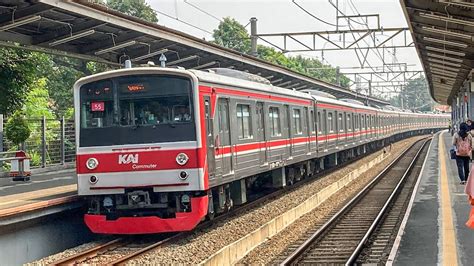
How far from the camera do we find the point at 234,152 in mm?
12375

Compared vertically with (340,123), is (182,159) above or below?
below

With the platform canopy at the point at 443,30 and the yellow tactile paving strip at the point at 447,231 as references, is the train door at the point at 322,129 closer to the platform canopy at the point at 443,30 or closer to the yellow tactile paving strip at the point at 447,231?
the platform canopy at the point at 443,30

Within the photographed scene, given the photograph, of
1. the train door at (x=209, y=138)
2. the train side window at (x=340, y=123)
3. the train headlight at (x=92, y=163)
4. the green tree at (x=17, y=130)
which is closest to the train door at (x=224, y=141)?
the train door at (x=209, y=138)

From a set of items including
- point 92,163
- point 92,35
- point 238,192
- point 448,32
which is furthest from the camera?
point 92,35

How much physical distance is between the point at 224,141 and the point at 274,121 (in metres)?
3.96

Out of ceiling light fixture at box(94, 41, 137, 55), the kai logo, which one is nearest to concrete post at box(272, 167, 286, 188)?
ceiling light fixture at box(94, 41, 137, 55)

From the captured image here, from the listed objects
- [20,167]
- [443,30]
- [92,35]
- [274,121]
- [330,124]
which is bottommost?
[20,167]

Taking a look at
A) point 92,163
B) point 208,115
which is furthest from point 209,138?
point 92,163

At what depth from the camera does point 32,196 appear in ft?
39.3

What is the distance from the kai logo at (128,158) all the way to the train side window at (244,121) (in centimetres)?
286

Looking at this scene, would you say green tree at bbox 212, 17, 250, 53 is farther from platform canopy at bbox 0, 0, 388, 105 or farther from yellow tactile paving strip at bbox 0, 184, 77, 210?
yellow tactile paving strip at bbox 0, 184, 77, 210

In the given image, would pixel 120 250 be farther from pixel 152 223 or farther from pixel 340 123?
pixel 340 123

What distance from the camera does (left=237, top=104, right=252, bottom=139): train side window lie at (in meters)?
12.8

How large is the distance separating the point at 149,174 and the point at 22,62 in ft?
46.7
